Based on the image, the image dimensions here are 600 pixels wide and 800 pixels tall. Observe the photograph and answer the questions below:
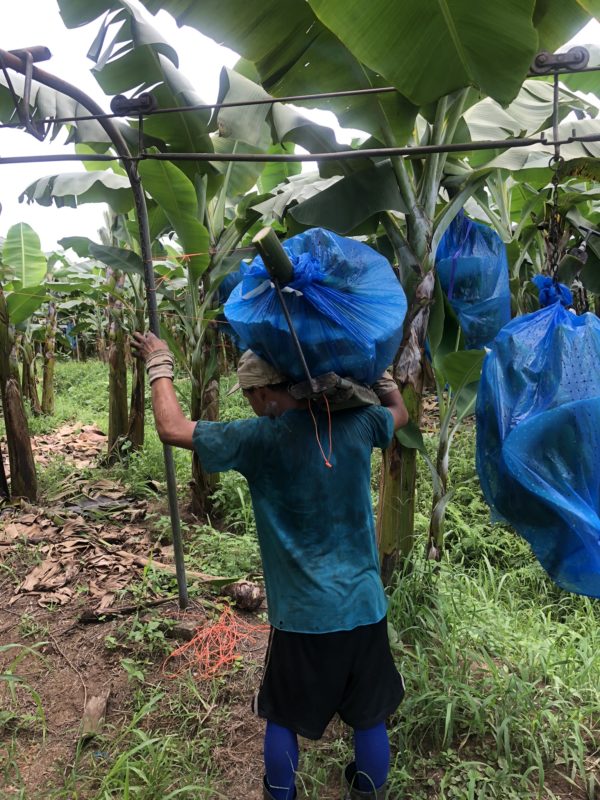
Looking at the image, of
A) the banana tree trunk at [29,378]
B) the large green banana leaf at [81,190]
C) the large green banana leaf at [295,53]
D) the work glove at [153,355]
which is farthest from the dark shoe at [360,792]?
the banana tree trunk at [29,378]

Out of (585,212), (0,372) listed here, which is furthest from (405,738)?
(585,212)

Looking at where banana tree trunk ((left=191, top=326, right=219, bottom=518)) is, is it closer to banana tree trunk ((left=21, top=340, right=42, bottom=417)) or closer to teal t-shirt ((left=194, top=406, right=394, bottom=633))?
teal t-shirt ((left=194, top=406, right=394, bottom=633))

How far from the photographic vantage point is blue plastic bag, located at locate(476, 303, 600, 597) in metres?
1.57

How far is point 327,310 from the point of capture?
5.04ft

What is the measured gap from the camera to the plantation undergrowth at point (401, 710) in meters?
1.95

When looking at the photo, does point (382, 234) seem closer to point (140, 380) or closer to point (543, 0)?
point (543, 0)

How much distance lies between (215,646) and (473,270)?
2.17m

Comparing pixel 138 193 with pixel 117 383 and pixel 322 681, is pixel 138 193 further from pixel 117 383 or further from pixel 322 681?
pixel 117 383

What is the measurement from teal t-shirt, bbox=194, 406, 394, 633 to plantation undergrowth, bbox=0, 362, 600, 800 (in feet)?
2.44

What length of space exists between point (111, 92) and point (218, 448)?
8.11 feet

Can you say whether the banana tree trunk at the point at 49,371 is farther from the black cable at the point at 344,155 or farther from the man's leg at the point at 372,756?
the man's leg at the point at 372,756

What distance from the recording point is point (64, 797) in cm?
192

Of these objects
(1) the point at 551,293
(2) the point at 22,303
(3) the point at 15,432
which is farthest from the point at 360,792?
(2) the point at 22,303

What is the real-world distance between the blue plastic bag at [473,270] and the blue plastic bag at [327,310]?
106 cm
